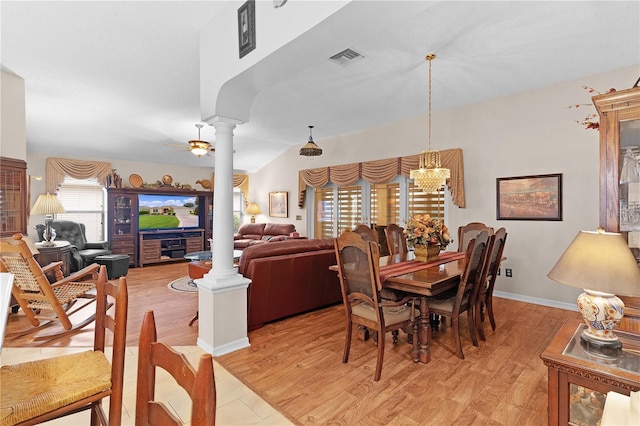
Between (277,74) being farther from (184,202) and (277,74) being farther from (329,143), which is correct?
(184,202)

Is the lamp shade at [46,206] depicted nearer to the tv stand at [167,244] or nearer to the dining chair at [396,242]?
the tv stand at [167,244]

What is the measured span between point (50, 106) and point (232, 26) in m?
3.97

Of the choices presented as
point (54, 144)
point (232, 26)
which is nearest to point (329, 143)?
point (232, 26)

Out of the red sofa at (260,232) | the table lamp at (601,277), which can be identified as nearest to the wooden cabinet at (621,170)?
the table lamp at (601,277)

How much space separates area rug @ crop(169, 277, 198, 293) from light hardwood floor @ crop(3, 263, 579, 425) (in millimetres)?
1208

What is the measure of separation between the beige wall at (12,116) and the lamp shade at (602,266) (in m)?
5.33

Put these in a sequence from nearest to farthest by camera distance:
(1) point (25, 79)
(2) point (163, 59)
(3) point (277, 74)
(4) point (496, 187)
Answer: (3) point (277, 74)
(2) point (163, 59)
(1) point (25, 79)
(4) point (496, 187)

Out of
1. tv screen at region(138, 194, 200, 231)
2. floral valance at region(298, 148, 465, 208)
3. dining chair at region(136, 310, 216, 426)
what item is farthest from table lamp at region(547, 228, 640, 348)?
tv screen at region(138, 194, 200, 231)

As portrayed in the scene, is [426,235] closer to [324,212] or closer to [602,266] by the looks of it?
[602,266]

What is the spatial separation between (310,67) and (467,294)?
9.31 feet

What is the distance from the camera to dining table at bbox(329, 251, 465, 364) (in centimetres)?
Answer: 253

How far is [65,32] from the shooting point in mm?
2936

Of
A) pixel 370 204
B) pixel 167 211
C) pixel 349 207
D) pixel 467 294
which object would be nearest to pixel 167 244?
pixel 167 211

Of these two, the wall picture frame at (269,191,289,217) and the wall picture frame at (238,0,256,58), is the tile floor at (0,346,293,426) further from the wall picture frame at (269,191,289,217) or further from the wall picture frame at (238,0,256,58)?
the wall picture frame at (269,191,289,217)
